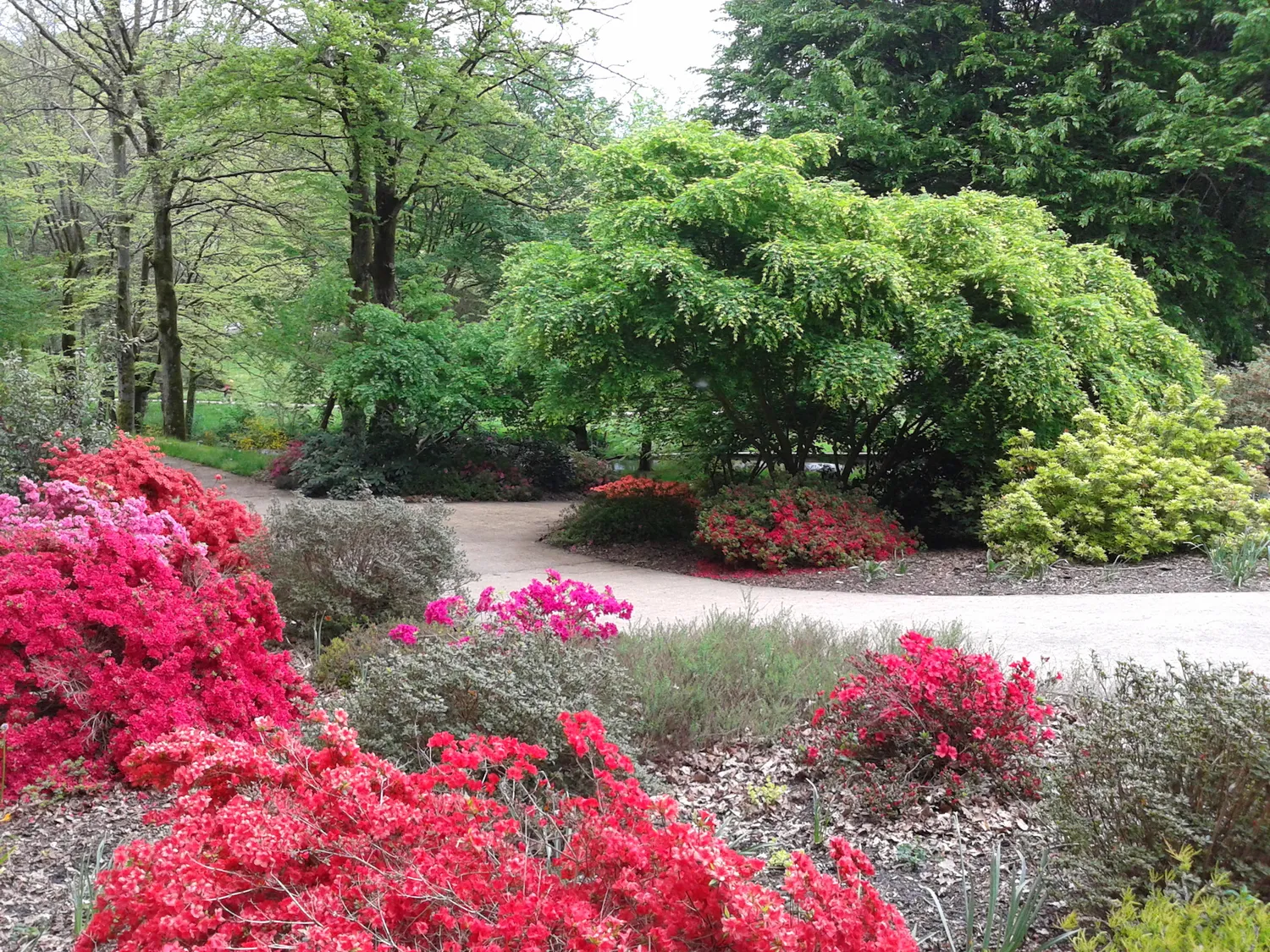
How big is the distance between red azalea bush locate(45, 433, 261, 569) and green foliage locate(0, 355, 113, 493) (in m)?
0.69

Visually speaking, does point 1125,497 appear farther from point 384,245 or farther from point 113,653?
point 384,245

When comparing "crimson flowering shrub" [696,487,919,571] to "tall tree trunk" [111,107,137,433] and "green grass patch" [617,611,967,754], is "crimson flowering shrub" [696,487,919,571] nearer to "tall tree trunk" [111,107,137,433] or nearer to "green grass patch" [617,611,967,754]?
"green grass patch" [617,611,967,754]

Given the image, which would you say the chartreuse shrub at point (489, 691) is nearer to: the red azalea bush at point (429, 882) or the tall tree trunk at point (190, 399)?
the red azalea bush at point (429, 882)

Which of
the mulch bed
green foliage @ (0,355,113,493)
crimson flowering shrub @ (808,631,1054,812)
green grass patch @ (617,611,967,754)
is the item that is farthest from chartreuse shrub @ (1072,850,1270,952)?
green foliage @ (0,355,113,493)

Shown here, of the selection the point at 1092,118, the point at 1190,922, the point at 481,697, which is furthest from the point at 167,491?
the point at 1092,118

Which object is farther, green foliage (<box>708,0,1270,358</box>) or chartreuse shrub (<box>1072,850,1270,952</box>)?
green foliage (<box>708,0,1270,358</box>)

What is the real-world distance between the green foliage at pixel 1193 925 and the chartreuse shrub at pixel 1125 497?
606cm

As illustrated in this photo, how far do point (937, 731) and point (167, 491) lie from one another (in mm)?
5099

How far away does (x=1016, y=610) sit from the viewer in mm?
6180

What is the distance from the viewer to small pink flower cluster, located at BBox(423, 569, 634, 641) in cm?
440

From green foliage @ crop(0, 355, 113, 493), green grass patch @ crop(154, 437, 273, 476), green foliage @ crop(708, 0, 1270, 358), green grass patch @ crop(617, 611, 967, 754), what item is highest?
green foliage @ crop(708, 0, 1270, 358)

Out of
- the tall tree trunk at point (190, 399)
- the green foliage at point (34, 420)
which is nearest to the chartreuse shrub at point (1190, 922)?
the green foliage at point (34, 420)

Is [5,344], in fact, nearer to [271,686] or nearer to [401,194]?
[401,194]

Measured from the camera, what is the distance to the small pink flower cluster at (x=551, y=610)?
14.4 ft
